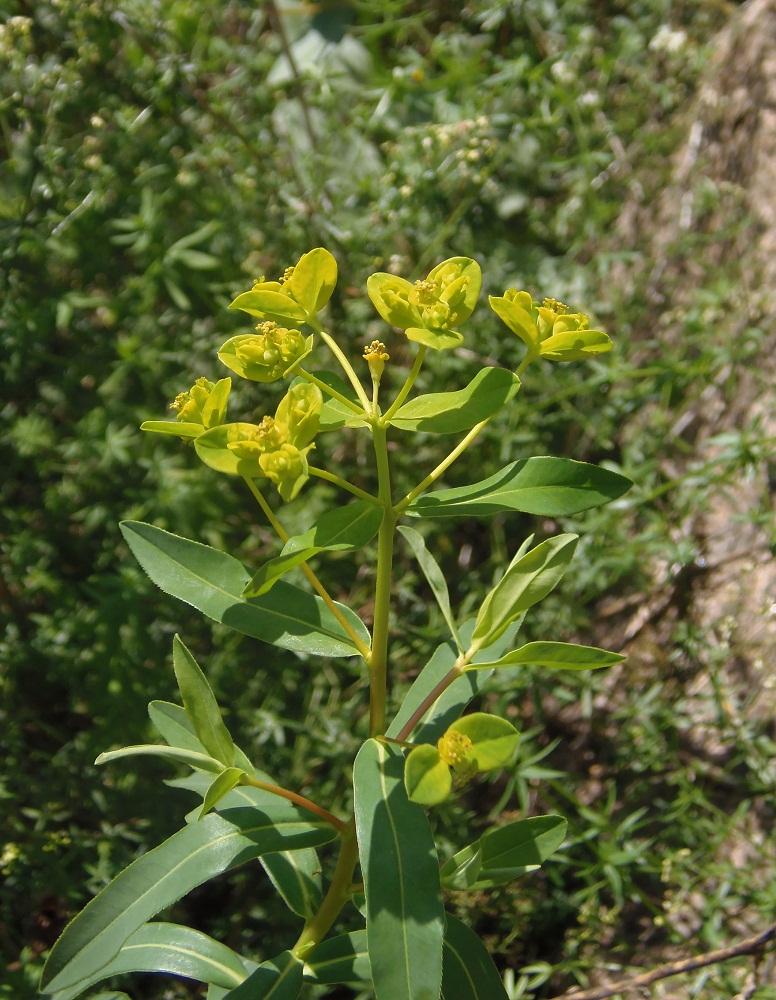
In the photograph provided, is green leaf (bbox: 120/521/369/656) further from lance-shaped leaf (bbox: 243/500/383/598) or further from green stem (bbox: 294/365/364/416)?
green stem (bbox: 294/365/364/416)

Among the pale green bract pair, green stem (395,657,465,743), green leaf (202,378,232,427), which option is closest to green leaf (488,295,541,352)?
the pale green bract pair

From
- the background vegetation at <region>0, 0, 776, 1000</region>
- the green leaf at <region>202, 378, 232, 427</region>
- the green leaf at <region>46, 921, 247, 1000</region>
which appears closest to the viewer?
the green leaf at <region>202, 378, 232, 427</region>

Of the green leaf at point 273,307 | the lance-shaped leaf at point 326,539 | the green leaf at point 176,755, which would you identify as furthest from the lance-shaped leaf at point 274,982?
the green leaf at point 273,307

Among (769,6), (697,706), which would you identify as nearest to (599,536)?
(697,706)

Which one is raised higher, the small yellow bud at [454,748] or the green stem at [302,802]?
the small yellow bud at [454,748]

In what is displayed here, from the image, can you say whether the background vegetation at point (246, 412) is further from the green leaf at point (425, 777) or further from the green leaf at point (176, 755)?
the green leaf at point (425, 777)

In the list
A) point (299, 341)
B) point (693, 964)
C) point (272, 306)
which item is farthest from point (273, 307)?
point (693, 964)

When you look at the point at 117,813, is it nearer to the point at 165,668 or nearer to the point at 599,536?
the point at 165,668

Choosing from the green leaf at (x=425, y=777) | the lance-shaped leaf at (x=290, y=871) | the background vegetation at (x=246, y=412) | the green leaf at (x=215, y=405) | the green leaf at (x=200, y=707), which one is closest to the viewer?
the green leaf at (x=425, y=777)
